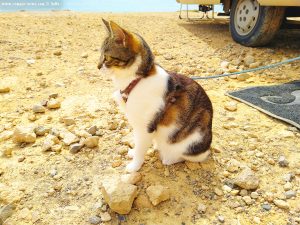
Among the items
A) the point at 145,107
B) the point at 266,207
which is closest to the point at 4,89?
the point at 145,107

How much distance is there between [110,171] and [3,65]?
9.36ft

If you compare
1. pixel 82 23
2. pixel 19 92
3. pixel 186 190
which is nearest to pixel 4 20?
pixel 82 23

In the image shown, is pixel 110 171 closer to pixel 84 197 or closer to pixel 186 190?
pixel 84 197

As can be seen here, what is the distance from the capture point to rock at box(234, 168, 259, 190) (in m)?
2.12

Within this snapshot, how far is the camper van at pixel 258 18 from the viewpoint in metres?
4.31

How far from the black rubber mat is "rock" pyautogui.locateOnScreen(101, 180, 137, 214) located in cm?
187

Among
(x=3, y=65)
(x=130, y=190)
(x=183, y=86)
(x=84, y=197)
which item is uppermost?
(x=183, y=86)

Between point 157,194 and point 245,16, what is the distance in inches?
159

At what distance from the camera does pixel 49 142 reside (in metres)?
2.54

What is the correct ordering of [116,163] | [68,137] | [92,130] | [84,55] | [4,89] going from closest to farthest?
[116,163], [68,137], [92,130], [4,89], [84,55]

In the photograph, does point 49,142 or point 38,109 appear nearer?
point 49,142

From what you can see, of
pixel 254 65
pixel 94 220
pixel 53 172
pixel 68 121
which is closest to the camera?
pixel 94 220

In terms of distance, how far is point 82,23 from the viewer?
6695 mm

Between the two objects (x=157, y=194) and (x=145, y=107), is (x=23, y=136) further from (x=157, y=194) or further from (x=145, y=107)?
(x=157, y=194)
